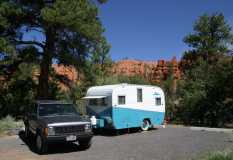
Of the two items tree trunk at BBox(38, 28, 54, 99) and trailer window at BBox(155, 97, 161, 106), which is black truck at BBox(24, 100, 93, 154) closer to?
trailer window at BBox(155, 97, 161, 106)

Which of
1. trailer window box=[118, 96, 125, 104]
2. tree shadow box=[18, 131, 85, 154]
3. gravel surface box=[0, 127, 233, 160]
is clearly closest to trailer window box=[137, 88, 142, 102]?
trailer window box=[118, 96, 125, 104]

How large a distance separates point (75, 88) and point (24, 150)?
14288mm

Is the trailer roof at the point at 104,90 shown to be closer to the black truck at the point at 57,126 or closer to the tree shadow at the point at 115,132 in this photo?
the tree shadow at the point at 115,132

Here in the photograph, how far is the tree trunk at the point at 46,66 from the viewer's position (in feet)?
77.4

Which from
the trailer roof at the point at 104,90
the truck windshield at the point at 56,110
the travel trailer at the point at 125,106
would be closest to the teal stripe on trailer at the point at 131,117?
the travel trailer at the point at 125,106

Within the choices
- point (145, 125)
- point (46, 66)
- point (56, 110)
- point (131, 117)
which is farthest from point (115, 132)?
point (46, 66)

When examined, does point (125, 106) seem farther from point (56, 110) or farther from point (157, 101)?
point (56, 110)

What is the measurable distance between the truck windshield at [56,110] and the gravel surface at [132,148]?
140 cm

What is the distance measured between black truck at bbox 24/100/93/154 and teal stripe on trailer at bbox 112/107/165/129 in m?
3.28

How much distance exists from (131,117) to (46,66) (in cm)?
898

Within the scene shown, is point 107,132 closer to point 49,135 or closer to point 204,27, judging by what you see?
point 49,135

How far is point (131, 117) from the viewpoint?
17562 millimetres

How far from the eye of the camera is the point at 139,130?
18.9m

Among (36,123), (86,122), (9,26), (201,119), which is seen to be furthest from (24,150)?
(201,119)
